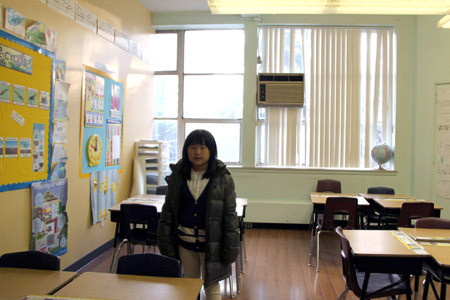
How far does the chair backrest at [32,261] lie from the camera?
1918 mm

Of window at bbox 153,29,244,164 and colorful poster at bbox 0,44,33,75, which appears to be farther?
window at bbox 153,29,244,164

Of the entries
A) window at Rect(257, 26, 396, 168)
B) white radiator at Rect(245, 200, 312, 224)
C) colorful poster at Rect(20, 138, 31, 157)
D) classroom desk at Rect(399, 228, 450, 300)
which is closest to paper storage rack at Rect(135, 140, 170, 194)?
white radiator at Rect(245, 200, 312, 224)

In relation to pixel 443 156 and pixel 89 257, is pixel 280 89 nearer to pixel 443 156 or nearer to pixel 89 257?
pixel 443 156

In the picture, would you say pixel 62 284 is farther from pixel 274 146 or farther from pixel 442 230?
pixel 274 146

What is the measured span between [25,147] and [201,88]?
12.4 ft

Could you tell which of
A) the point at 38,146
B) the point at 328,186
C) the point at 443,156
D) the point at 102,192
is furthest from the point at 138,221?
the point at 443,156

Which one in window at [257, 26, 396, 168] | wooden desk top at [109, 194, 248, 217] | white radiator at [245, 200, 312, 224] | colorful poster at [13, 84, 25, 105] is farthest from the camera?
window at [257, 26, 396, 168]

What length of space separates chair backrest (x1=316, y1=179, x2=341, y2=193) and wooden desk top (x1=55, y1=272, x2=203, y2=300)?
4089 mm

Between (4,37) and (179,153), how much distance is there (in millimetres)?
3864

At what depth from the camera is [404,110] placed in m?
5.77

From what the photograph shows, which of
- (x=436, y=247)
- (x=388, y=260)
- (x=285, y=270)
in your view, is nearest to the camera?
(x=388, y=260)

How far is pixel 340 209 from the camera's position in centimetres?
400

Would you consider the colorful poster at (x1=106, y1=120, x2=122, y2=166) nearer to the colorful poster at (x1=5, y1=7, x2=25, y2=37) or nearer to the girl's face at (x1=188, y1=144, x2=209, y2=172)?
the colorful poster at (x1=5, y1=7, x2=25, y2=37)

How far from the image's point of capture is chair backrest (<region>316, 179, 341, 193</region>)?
5.46 m
